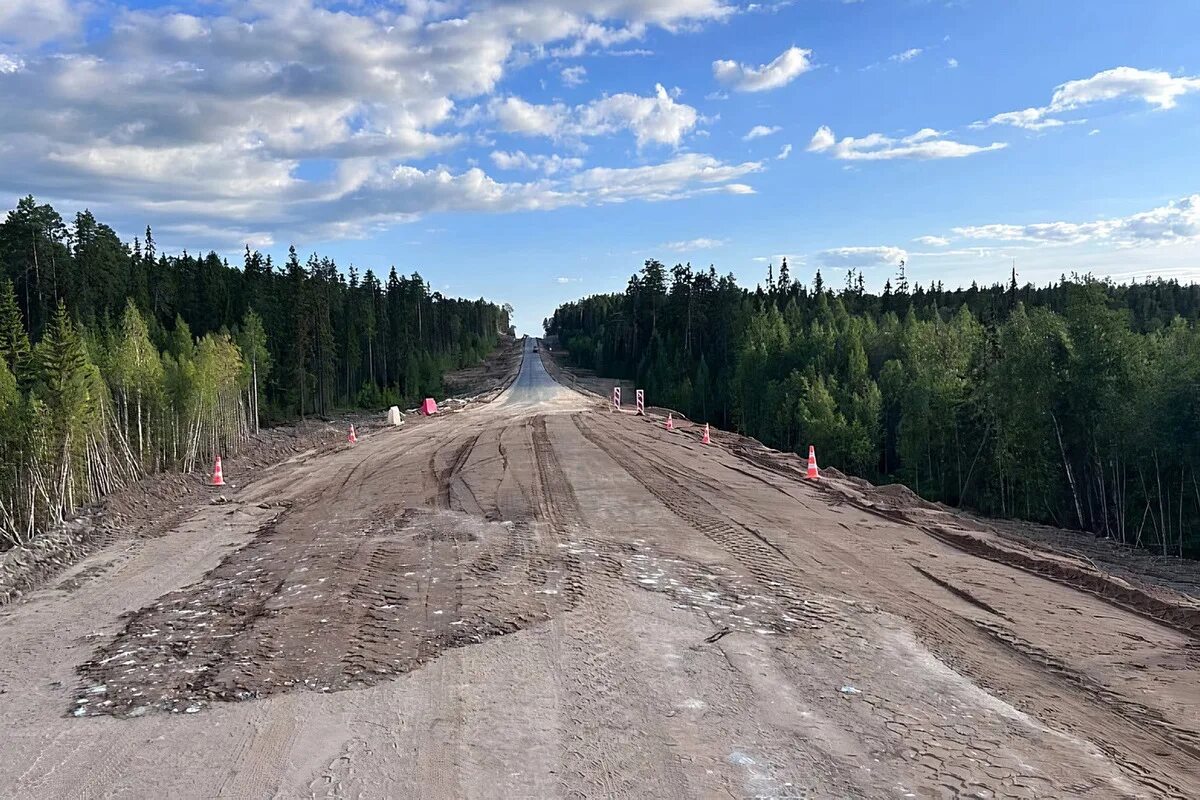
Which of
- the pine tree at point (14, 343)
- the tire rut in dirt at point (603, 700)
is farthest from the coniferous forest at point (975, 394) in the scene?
the pine tree at point (14, 343)

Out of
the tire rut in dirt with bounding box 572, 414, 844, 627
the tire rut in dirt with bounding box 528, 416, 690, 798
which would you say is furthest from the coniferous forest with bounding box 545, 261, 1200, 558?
the tire rut in dirt with bounding box 528, 416, 690, 798

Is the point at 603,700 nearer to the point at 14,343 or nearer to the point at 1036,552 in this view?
the point at 1036,552

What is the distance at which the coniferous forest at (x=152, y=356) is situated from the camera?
61.1 feet

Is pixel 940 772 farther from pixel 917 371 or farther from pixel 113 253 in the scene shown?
pixel 113 253

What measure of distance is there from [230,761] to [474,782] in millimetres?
1781

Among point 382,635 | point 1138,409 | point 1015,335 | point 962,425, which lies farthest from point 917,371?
point 382,635

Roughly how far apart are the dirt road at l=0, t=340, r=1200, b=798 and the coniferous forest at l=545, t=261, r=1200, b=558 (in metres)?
19.2

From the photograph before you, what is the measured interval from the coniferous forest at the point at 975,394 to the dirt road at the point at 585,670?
19213 millimetres

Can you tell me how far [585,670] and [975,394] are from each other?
38.5 m

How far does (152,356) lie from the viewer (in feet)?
79.8

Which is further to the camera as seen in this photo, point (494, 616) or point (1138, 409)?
point (1138, 409)

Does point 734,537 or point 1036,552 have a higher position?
point 734,537

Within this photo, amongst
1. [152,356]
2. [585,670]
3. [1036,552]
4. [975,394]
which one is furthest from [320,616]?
[975,394]

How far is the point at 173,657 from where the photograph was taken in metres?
7.15
